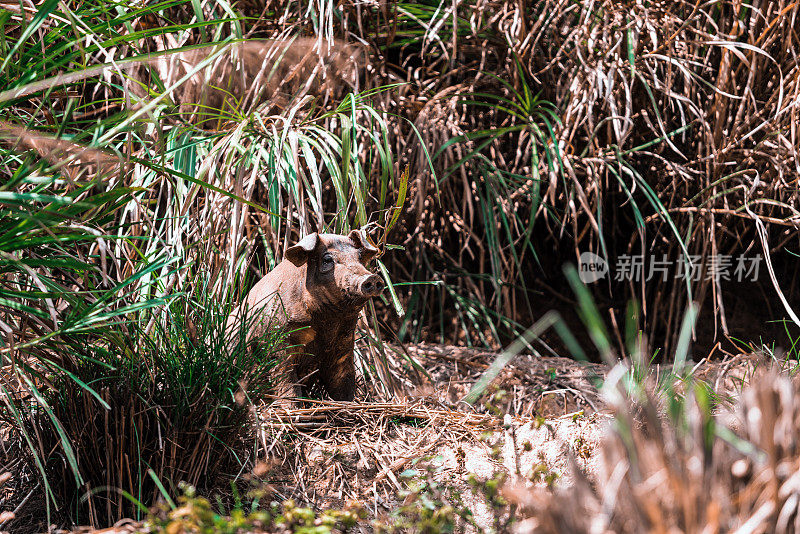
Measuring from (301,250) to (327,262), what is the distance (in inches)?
3.4

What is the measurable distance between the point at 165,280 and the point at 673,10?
2711 mm

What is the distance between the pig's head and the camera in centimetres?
233

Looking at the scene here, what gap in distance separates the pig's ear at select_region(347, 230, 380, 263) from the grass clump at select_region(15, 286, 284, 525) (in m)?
0.60

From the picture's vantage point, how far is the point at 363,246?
2.51 metres

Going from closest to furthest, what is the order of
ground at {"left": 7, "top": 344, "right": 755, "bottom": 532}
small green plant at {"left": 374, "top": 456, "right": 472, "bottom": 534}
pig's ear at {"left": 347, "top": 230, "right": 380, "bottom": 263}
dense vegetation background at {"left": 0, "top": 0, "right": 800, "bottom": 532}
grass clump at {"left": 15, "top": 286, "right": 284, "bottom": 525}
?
small green plant at {"left": 374, "top": 456, "right": 472, "bottom": 534} → grass clump at {"left": 15, "top": 286, "right": 284, "bottom": 525} → ground at {"left": 7, "top": 344, "right": 755, "bottom": 532} → pig's ear at {"left": 347, "top": 230, "right": 380, "bottom": 263} → dense vegetation background at {"left": 0, "top": 0, "right": 800, "bottom": 532}

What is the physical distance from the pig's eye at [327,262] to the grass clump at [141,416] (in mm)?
471

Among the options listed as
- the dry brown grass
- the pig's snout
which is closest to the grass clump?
the pig's snout

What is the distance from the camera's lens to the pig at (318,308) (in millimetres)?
2381

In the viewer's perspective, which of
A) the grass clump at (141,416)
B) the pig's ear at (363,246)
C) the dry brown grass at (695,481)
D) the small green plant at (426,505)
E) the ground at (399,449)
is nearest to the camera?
the dry brown grass at (695,481)

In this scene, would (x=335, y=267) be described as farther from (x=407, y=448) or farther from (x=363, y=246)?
(x=407, y=448)

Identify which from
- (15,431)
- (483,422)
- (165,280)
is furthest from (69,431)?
(483,422)

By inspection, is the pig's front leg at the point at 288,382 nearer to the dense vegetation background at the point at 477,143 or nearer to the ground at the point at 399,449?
the ground at the point at 399,449

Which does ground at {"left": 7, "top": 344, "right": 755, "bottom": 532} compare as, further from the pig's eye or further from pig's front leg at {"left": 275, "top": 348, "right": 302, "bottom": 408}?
the pig's eye

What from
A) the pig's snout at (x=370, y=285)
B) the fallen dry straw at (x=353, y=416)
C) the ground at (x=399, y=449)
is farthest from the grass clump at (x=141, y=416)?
the pig's snout at (x=370, y=285)
